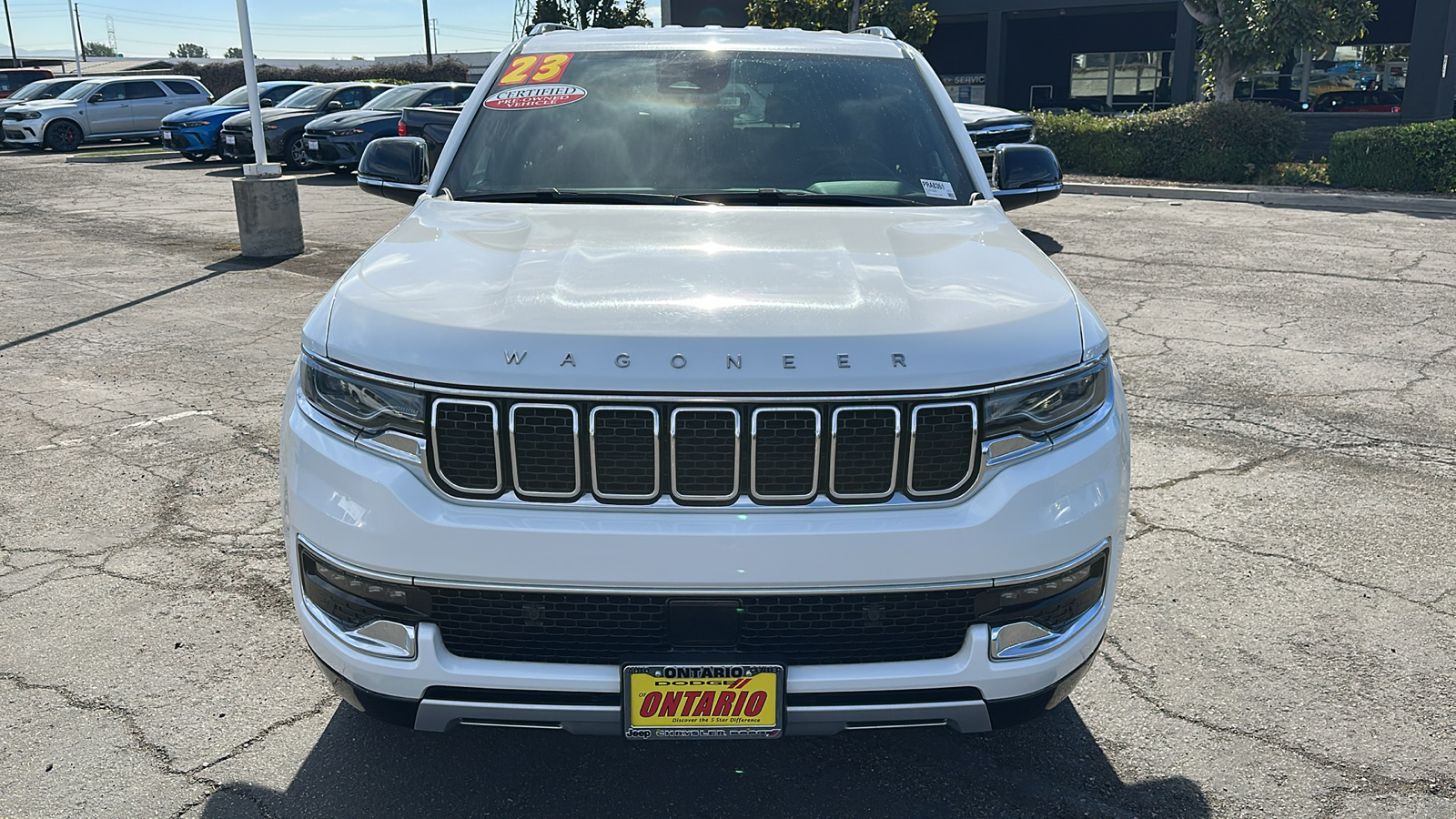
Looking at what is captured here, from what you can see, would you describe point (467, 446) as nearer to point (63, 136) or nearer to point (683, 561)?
point (683, 561)

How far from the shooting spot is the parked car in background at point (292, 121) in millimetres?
21062

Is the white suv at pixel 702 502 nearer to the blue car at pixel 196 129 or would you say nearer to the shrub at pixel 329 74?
the blue car at pixel 196 129

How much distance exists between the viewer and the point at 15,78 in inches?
1296

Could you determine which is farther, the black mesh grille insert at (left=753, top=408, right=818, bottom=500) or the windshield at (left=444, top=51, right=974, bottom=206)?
the windshield at (left=444, top=51, right=974, bottom=206)

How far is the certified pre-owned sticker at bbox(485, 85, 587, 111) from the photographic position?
4051mm

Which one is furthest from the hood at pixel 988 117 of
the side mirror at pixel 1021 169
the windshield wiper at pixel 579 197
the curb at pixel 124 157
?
the curb at pixel 124 157

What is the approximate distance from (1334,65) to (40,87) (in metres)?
33.5

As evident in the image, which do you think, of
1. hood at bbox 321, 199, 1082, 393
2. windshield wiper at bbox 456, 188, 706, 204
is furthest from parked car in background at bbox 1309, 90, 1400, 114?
hood at bbox 321, 199, 1082, 393

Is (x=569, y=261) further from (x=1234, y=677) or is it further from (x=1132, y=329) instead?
(x=1132, y=329)

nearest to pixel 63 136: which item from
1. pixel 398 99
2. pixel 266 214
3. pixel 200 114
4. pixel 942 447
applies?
pixel 200 114

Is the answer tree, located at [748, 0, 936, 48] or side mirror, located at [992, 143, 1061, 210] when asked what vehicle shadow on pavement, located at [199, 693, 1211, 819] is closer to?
side mirror, located at [992, 143, 1061, 210]

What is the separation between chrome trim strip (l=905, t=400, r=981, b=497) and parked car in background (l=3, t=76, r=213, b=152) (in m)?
29.1

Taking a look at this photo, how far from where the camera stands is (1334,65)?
3034 cm

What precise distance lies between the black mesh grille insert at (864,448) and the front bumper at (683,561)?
6cm
